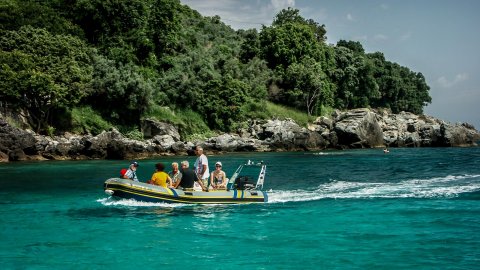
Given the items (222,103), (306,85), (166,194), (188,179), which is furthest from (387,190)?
(306,85)

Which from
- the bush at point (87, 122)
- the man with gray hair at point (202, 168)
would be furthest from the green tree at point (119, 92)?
the man with gray hair at point (202, 168)

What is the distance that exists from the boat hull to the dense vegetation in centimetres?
3112

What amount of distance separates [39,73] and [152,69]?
20.3m

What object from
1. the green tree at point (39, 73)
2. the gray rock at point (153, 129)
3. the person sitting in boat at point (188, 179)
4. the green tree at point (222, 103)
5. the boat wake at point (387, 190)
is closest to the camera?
the person sitting in boat at point (188, 179)

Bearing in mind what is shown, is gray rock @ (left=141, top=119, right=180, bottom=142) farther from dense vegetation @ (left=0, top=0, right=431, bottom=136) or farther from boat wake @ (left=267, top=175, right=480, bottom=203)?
boat wake @ (left=267, top=175, right=480, bottom=203)

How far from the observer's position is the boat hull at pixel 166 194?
69.5 ft

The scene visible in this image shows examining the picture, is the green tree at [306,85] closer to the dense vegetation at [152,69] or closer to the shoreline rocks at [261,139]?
the dense vegetation at [152,69]

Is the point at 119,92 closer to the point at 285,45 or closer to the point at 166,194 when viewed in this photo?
the point at 285,45

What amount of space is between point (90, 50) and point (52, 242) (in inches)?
1847

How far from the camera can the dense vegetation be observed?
51.4 m

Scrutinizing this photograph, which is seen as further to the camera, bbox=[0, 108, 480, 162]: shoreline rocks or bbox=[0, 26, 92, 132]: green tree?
bbox=[0, 26, 92, 132]: green tree

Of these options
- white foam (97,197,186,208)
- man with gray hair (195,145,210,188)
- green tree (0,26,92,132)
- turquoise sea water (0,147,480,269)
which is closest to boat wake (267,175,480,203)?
turquoise sea water (0,147,480,269)

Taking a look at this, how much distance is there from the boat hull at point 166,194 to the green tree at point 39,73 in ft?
102

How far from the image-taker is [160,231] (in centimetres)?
1659
